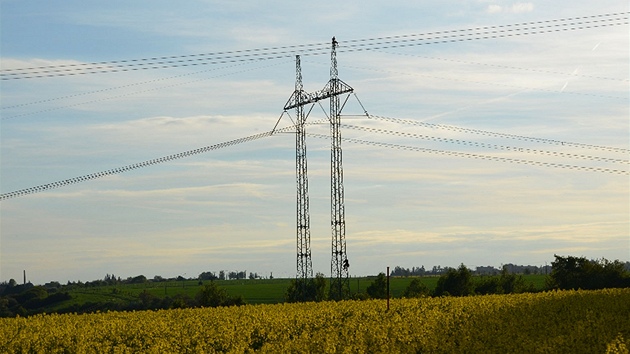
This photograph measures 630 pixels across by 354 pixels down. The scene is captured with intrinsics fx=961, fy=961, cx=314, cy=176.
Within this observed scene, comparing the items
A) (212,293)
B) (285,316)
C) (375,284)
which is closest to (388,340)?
(285,316)

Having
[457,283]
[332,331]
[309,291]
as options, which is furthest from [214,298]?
[332,331]

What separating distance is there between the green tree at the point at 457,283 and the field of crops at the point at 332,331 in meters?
46.4

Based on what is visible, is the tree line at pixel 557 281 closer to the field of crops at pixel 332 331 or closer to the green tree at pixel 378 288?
the green tree at pixel 378 288

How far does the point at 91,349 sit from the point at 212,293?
45.2m

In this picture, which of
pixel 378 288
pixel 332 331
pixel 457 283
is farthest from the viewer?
pixel 378 288

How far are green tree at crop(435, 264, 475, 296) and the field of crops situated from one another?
46355mm

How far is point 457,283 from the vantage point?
340ft

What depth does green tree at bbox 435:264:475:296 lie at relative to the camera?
102562 millimetres

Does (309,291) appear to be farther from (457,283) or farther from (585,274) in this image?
(585,274)

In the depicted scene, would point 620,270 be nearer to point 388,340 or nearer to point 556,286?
point 556,286

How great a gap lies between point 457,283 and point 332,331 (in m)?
64.9

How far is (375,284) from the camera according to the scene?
11300 cm

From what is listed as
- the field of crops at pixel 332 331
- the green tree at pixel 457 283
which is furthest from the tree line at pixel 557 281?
the field of crops at pixel 332 331

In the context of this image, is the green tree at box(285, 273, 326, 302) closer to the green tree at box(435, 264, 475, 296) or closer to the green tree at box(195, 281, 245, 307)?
the green tree at box(195, 281, 245, 307)
